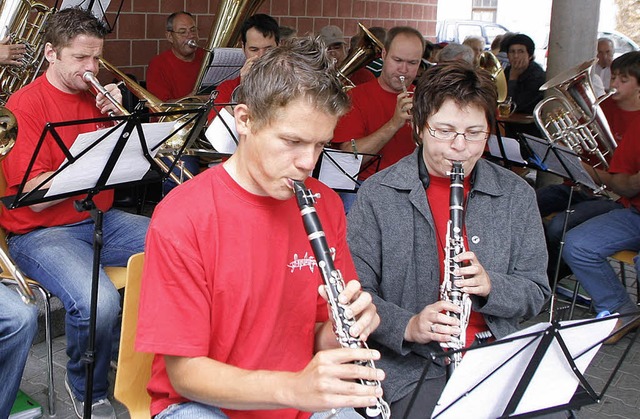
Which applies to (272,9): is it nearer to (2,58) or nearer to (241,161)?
(2,58)

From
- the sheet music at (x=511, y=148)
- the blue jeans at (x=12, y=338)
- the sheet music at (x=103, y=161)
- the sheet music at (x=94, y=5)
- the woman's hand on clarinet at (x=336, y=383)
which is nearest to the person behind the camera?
the woman's hand on clarinet at (x=336, y=383)

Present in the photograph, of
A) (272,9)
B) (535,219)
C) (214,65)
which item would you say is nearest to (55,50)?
(214,65)

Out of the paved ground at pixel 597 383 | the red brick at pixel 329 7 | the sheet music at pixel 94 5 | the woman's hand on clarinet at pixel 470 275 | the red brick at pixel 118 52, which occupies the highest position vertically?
the red brick at pixel 329 7

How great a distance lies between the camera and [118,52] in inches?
215

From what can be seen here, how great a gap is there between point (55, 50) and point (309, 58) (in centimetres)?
185

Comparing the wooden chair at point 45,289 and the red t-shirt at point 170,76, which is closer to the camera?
the wooden chair at point 45,289

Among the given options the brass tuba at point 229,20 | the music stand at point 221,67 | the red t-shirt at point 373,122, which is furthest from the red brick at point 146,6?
the red t-shirt at point 373,122

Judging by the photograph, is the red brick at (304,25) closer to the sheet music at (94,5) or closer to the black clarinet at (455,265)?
the sheet music at (94,5)

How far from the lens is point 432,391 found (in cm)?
202

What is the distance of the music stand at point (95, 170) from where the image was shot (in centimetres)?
242

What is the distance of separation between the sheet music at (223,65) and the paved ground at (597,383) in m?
1.77

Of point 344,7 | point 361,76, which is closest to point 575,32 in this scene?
point 361,76

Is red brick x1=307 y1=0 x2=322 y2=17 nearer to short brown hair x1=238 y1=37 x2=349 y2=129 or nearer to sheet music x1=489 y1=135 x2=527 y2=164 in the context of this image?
sheet music x1=489 y1=135 x2=527 y2=164

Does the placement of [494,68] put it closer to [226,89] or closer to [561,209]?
[561,209]
